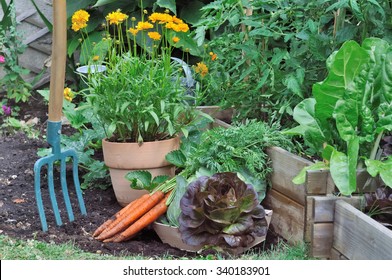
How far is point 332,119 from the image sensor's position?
2873mm

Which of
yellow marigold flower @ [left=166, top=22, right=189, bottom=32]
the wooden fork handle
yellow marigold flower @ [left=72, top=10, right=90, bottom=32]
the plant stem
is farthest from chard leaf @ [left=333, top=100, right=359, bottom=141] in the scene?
yellow marigold flower @ [left=72, top=10, right=90, bottom=32]

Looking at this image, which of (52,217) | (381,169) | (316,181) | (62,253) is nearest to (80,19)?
(52,217)

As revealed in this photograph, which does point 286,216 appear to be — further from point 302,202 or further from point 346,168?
point 346,168

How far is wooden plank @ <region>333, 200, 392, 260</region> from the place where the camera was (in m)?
2.32

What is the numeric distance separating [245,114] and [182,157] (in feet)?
1.43

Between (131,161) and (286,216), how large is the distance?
848 millimetres

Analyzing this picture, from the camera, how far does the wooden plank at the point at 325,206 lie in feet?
8.64

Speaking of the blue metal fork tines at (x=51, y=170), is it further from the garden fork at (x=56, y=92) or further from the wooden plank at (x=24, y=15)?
the wooden plank at (x=24, y=15)

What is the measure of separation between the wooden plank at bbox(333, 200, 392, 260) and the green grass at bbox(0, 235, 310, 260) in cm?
24

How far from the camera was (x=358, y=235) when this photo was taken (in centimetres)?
247

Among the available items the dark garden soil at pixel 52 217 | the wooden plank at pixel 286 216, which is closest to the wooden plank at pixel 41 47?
the dark garden soil at pixel 52 217

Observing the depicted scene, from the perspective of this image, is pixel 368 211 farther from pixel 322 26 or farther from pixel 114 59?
pixel 114 59

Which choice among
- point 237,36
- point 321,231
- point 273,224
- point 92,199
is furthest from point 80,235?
point 237,36

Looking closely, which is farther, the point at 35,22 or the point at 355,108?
the point at 35,22
